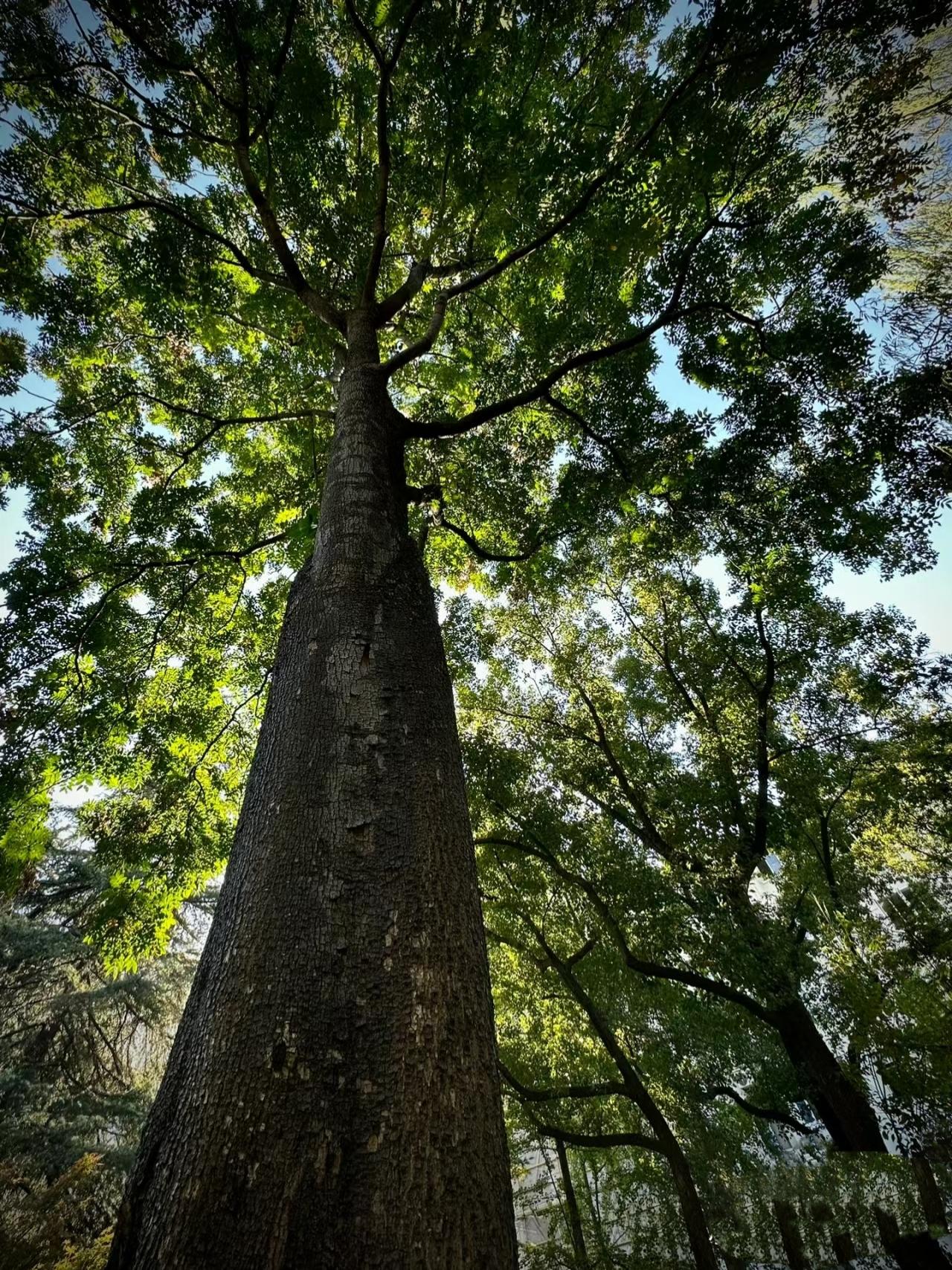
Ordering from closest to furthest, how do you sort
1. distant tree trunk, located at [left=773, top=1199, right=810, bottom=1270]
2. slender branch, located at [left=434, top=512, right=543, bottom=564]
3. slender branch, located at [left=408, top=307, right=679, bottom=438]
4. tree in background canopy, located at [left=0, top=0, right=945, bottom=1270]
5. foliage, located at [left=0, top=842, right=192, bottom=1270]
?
tree in background canopy, located at [left=0, top=0, right=945, bottom=1270] → slender branch, located at [left=408, top=307, right=679, bottom=438] → slender branch, located at [left=434, top=512, right=543, bottom=564] → foliage, located at [left=0, top=842, right=192, bottom=1270] → distant tree trunk, located at [left=773, top=1199, right=810, bottom=1270]

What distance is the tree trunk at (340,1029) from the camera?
2.68 ft

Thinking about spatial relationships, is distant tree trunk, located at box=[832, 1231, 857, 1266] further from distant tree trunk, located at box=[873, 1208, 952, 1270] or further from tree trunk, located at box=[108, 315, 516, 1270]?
tree trunk, located at box=[108, 315, 516, 1270]

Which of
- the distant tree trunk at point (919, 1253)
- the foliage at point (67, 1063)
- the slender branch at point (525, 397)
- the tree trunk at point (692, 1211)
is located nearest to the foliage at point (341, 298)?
the slender branch at point (525, 397)

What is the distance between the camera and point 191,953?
11.8m

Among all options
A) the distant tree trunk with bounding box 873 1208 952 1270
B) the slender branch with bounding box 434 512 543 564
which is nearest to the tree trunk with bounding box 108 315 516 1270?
the slender branch with bounding box 434 512 543 564

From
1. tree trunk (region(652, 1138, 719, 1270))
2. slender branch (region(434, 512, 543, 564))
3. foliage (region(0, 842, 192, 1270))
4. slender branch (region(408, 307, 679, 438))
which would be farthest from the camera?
foliage (region(0, 842, 192, 1270))

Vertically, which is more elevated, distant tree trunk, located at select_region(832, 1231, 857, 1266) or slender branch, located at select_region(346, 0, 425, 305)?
slender branch, located at select_region(346, 0, 425, 305)

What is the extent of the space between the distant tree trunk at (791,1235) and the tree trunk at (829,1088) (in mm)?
3966

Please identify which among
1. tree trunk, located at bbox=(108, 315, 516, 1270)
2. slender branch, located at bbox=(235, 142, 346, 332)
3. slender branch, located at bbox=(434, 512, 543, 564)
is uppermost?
slender branch, located at bbox=(235, 142, 346, 332)

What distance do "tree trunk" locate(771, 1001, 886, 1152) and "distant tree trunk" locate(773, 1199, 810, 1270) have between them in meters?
3.97

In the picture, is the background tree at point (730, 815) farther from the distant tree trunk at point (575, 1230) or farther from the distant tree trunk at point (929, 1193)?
the distant tree trunk at point (575, 1230)

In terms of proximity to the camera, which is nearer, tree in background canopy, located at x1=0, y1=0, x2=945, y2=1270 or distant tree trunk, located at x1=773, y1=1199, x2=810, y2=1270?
tree in background canopy, located at x1=0, y1=0, x2=945, y2=1270

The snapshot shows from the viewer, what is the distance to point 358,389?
361 centimetres

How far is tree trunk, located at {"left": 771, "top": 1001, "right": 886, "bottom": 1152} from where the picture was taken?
21.5 feet
